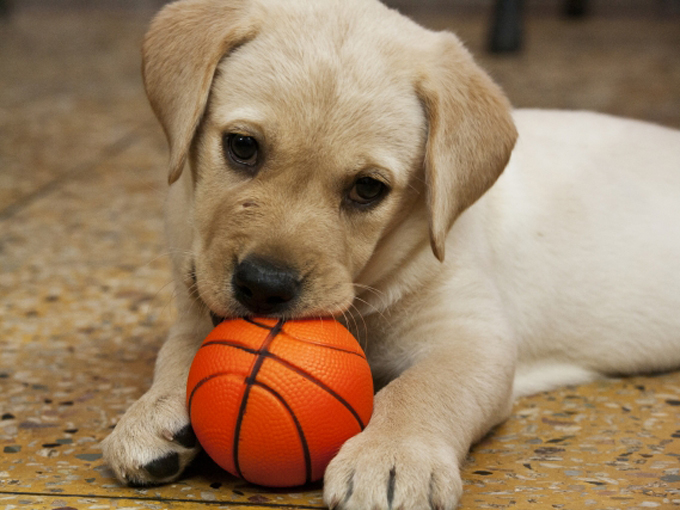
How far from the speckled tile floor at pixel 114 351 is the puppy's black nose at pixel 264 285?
0.58 metres

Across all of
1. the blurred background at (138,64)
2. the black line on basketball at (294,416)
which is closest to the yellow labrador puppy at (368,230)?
the black line on basketball at (294,416)

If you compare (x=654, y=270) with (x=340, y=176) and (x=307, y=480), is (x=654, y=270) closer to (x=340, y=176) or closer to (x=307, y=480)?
(x=340, y=176)

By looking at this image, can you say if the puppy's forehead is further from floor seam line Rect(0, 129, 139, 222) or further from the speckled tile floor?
floor seam line Rect(0, 129, 139, 222)

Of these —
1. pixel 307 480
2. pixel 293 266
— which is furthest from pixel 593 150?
pixel 307 480

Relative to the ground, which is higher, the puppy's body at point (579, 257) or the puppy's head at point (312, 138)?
Result: the puppy's head at point (312, 138)

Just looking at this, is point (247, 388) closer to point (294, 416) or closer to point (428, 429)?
point (294, 416)

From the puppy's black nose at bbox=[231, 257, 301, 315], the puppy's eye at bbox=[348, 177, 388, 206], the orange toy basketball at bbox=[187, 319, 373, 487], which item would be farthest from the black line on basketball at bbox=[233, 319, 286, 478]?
the puppy's eye at bbox=[348, 177, 388, 206]

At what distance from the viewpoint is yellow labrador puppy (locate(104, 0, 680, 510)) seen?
112 inches

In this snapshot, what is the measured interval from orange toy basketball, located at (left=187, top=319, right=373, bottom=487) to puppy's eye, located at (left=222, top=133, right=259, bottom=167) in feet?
1.98

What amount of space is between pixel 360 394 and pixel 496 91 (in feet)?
4.47

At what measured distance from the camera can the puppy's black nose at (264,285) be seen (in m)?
2.80

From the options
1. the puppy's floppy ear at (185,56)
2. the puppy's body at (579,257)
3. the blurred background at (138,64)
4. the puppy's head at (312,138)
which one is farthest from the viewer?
the blurred background at (138,64)

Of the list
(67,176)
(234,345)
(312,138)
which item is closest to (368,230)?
(312,138)

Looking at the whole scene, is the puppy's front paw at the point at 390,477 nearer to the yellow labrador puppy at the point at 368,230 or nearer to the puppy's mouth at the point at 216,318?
the yellow labrador puppy at the point at 368,230
